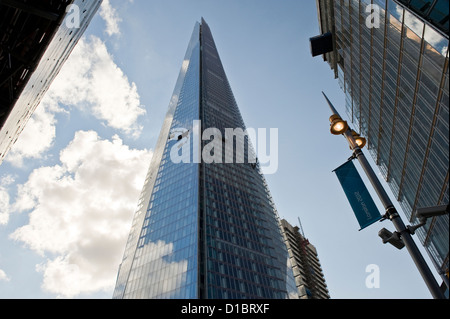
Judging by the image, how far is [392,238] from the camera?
7758 millimetres

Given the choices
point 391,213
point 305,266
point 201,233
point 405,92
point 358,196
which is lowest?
point 391,213

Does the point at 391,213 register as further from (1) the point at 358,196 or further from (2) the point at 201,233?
(2) the point at 201,233

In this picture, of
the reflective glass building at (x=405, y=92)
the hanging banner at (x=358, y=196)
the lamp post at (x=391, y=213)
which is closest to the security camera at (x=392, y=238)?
the lamp post at (x=391, y=213)

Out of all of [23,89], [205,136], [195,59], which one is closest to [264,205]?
[205,136]

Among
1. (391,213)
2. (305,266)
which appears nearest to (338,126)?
(391,213)

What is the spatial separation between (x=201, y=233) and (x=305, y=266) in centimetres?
5926

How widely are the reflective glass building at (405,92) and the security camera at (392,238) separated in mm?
7704

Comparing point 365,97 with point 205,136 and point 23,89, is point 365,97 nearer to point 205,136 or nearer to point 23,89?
point 23,89

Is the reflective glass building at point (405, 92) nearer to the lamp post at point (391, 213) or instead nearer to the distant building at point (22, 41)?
the lamp post at point (391, 213)

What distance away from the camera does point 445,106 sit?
61.3ft

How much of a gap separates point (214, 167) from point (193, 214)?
27.5m

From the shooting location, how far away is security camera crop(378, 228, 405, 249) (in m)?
7.75

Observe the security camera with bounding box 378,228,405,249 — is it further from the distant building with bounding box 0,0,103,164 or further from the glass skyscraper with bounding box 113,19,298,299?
the glass skyscraper with bounding box 113,19,298,299

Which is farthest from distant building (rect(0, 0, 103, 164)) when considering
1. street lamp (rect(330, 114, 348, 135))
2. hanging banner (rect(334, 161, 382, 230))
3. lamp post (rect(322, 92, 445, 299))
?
hanging banner (rect(334, 161, 382, 230))
